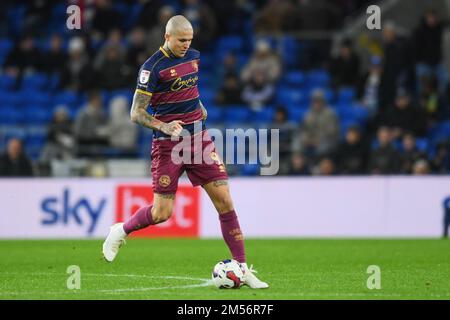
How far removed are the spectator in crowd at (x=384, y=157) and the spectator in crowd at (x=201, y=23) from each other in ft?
16.6

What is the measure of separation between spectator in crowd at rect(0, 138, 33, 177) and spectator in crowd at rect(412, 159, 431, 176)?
657 centimetres

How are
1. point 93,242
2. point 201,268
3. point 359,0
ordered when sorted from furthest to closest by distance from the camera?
point 359,0, point 93,242, point 201,268

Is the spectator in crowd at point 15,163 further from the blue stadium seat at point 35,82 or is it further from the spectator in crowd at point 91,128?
the blue stadium seat at point 35,82

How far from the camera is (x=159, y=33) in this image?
2109 centimetres

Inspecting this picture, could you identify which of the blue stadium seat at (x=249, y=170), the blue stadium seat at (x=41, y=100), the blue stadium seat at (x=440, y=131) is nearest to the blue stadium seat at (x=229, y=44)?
the blue stadium seat at (x=41, y=100)

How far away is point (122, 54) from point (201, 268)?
10.5 metres

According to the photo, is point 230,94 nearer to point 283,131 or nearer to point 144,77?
point 283,131

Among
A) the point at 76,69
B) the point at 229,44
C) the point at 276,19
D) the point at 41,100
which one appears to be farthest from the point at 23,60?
the point at 276,19

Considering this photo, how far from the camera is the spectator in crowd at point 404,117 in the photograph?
18688mm

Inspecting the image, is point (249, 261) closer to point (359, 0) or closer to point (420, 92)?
point (420, 92)

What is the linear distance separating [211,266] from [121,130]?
26.7ft

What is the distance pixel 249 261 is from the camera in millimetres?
12445

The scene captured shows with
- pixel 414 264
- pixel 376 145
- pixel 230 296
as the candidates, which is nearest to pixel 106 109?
pixel 376 145

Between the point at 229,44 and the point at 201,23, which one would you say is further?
the point at 229,44
